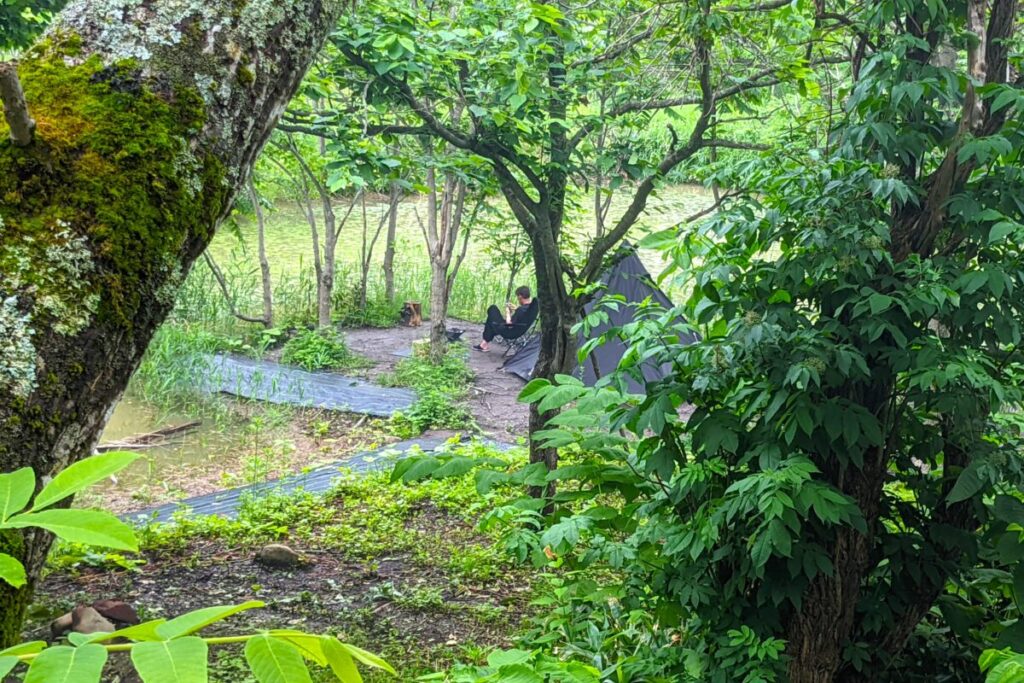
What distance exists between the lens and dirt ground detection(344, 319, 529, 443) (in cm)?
829

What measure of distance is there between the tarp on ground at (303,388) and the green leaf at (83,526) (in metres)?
7.51

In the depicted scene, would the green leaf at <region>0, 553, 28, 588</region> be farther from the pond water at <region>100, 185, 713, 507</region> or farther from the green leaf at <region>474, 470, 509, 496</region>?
the pond water at <region>100, 185, 713, 507</region>

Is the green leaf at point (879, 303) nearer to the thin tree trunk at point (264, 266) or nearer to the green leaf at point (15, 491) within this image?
the green leaf at point (15, 491)

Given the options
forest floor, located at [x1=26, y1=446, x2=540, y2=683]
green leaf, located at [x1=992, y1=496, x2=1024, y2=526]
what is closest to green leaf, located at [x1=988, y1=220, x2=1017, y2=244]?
green leaf, located at [x1=992, y1=496, x2=1024, y2=526]

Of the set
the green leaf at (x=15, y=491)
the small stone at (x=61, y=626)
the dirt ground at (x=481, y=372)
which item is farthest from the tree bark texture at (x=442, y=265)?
the green leaf at (x=15, y=491)

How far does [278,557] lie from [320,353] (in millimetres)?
6110

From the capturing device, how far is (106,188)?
1.23m

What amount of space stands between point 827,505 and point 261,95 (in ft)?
5.31

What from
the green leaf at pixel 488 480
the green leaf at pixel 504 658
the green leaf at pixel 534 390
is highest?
the green leaf at pixel 534 390

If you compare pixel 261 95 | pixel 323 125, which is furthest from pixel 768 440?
pixel 323 125

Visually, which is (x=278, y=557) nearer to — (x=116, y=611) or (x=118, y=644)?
(x=116, y=611)

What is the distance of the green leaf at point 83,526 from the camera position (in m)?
0.49

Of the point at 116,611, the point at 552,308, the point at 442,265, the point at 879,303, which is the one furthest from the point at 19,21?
the point at 442,265

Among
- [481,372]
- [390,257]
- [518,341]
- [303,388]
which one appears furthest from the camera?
[390,257]
